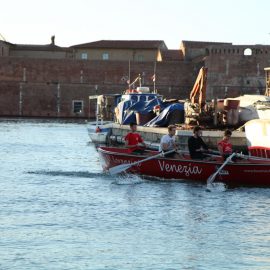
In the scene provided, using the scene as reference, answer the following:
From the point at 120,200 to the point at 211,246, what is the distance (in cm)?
582

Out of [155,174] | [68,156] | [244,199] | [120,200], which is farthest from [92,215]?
[68,156]

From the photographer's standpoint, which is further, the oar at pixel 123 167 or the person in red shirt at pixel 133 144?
the person in red shirt at pixel 133 144

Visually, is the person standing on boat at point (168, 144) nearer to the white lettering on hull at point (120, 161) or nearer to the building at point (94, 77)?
the white lettering on hull at point (120, 161)

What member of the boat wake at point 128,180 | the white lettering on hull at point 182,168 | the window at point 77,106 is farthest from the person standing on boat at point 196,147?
the window at point 77,106

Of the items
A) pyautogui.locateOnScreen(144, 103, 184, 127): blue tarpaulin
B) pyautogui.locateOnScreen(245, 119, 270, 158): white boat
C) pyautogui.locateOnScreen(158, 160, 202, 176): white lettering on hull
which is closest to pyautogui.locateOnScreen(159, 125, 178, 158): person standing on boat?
pyautogui.locateOnScreen(158, 160, 202, 176): white lettering on hull

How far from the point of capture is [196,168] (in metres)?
24.4

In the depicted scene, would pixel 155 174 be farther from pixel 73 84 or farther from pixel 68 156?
pixel 73 84

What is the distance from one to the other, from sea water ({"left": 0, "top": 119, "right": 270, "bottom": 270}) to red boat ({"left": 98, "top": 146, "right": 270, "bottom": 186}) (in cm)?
25

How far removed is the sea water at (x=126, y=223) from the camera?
15.3 metres

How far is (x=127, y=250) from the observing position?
16.0m

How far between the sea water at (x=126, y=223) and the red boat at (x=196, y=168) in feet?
0.81

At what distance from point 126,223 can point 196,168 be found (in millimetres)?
6020

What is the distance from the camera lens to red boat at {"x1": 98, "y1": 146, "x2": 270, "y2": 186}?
23744 millimetres

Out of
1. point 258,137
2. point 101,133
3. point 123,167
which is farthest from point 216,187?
point 101,133
